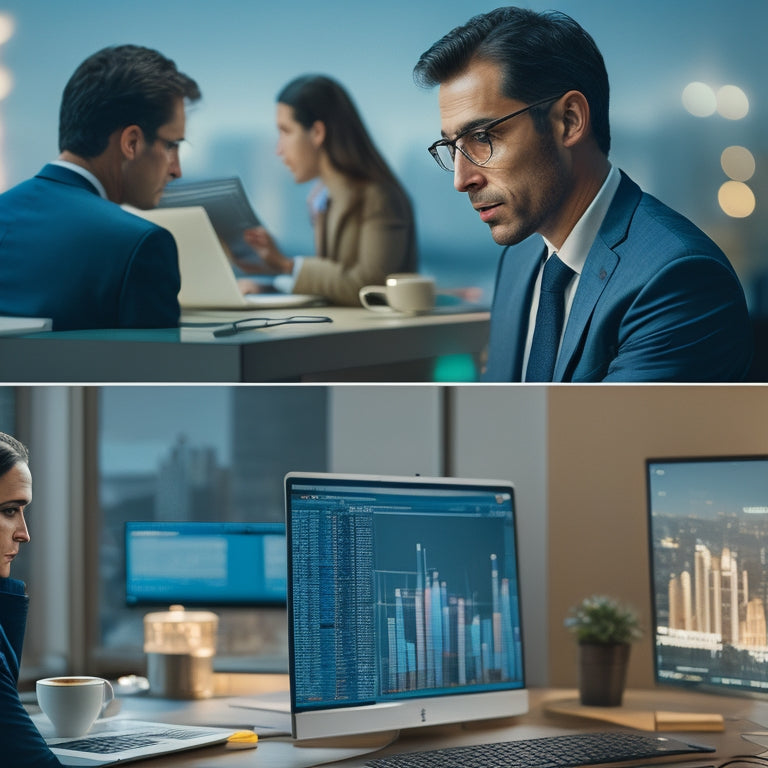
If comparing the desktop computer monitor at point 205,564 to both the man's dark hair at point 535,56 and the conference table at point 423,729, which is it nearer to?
the conference table at point 423,729

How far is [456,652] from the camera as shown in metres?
1.48

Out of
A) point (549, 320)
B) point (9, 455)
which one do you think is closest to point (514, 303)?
point (549, 320)

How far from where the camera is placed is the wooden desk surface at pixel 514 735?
1308 mm

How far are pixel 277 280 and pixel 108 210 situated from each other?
0.82ft

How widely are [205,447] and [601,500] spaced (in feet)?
2.66

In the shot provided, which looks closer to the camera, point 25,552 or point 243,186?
point 243,186

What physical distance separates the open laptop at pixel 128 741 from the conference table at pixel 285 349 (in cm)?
44

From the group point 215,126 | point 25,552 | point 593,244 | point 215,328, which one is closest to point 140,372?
point 215,328

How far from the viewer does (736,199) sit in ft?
4.70

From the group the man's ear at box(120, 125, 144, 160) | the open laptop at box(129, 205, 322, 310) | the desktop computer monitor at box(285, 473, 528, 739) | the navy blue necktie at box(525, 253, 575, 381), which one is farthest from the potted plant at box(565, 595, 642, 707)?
the man's ear at box(120, 125, 144, 160)

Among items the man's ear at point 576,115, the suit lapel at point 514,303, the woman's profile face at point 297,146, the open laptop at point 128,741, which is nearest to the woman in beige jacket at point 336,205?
the woman's profile face at point 297,146

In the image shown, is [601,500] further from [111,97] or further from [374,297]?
[111,97]

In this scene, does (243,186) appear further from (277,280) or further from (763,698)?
(763,698)

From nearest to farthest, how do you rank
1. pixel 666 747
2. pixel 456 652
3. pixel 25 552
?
pixel 666 747, pixel 456 652, pixel 25 552
